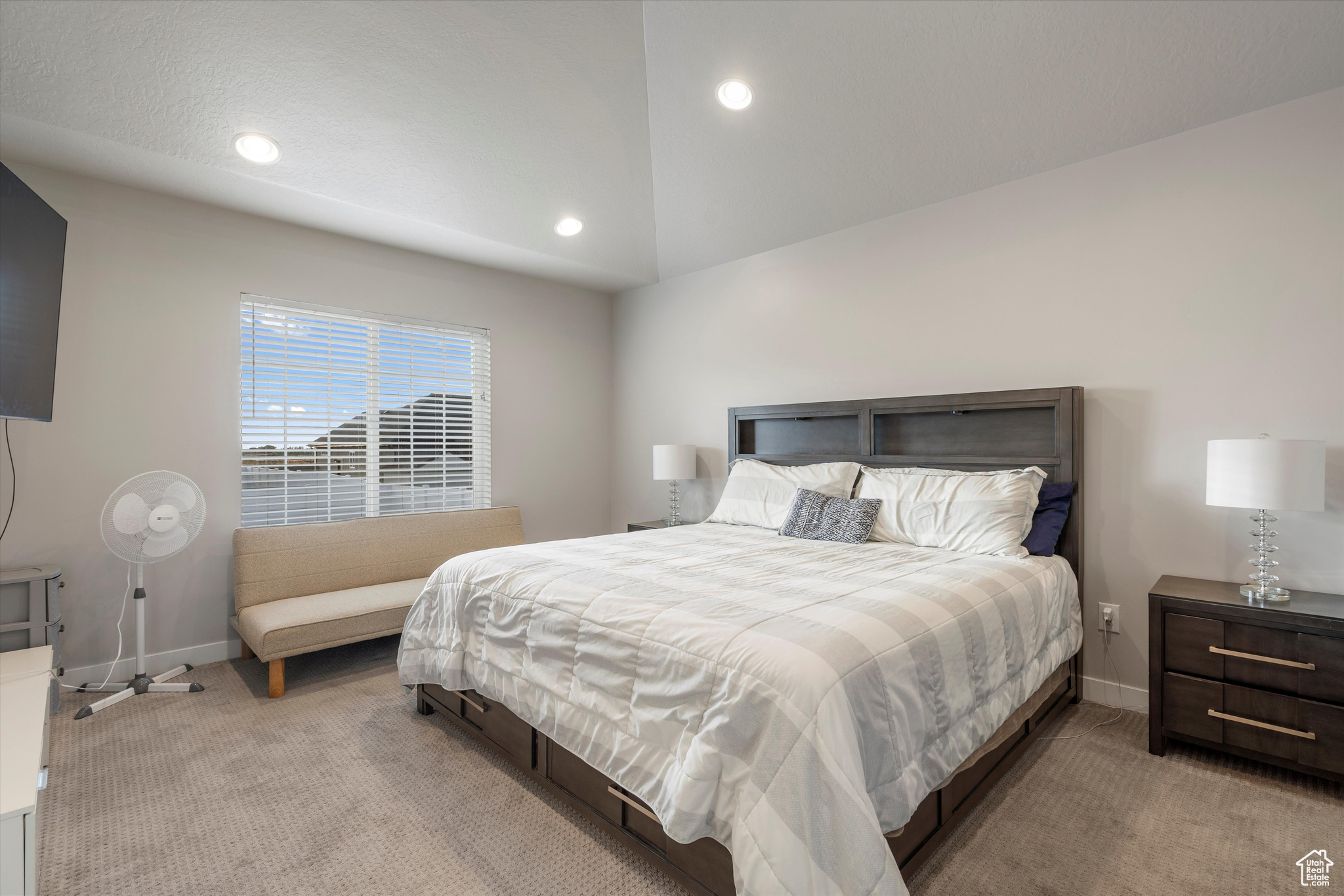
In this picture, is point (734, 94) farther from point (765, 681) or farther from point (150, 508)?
point (150, 508)

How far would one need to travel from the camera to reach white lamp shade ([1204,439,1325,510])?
2.07 m

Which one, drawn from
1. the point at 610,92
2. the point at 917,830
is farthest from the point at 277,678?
the point at 610,92

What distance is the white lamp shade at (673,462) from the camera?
4.29 meters

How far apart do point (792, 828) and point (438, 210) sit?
350cm

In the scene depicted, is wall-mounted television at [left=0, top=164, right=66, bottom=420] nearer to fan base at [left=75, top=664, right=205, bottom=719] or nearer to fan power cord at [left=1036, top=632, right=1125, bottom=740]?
fan base at [left=75, top=664, right=205, bottom=719]

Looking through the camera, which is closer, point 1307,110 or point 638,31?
point 1307,110

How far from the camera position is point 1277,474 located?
2.08m

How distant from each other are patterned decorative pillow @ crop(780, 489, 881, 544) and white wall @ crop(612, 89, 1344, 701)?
32.6 inches

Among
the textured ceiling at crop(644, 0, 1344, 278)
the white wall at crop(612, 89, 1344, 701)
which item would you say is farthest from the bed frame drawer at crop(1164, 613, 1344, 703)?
the textured ceiling at crop(644, 0, 1344, 278)

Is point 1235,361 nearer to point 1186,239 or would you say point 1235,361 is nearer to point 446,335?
point 1186,239

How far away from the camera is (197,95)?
2459 millimetres

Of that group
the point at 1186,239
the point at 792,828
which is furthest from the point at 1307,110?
the point at 792,828

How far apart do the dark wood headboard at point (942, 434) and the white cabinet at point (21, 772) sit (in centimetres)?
338

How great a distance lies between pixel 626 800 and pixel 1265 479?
7.95 feet
